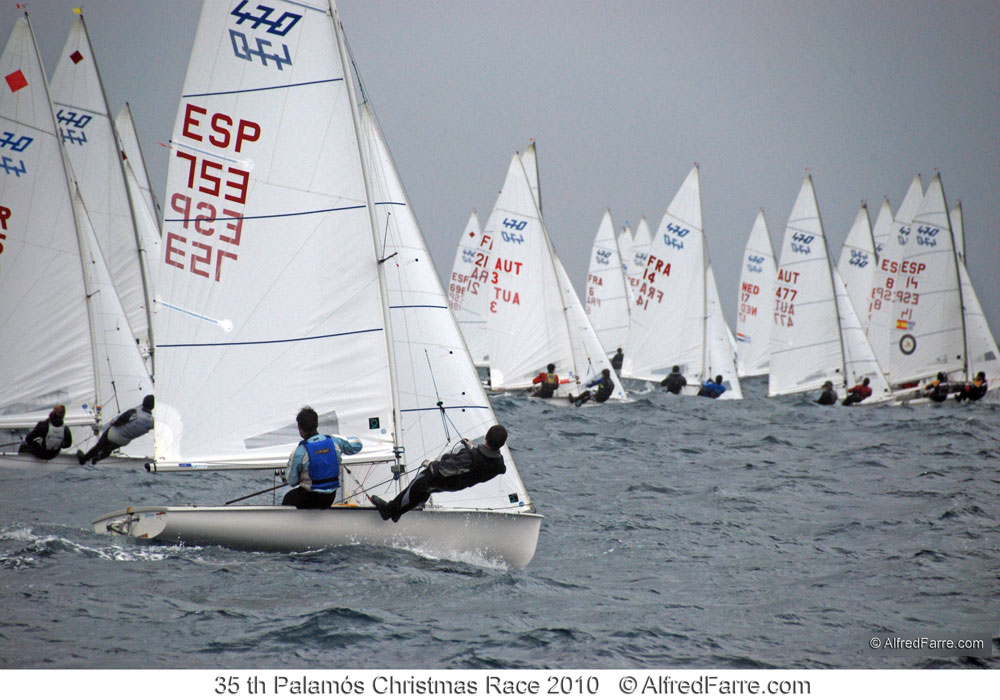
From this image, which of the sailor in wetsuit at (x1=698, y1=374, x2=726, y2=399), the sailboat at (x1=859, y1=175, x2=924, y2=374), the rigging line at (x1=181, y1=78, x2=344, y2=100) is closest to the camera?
the rigging line at (x1=181, y1=78, x2=344, y2=100)

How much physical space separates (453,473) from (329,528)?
0.96 m

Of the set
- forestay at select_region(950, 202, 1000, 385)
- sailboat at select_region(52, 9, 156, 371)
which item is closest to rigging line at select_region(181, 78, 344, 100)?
sailboat at select_region(52, 9, 156, 371)

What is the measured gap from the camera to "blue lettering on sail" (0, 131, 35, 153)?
427 inches

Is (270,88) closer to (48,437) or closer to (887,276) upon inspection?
(48,437)

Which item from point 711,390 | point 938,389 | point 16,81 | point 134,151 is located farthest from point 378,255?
point 938,389

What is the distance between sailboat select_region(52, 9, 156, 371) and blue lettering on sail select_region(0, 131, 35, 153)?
2485 mm

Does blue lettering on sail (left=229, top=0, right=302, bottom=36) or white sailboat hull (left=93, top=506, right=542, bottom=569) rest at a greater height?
blue lettering on sail (left=229, top=0, right=302, bottom=36)

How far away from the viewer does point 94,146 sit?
45.7 feet

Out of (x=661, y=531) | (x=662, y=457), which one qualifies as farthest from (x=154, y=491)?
(x=662, y=457)

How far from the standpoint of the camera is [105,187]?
1405 centimetres

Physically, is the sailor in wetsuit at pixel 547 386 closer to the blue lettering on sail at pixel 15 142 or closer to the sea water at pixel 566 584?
the sea water at pixel 566 584

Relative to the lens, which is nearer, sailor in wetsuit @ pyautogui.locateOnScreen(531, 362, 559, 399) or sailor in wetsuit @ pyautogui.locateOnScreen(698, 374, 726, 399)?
sailor in wetsuit @ pyautogui.locateOnScreen(531, 362, 559, 399)

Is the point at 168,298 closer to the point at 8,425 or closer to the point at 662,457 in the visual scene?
the point at 8,425

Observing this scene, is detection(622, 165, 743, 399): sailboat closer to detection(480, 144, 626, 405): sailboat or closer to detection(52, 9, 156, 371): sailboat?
detection(480, 144, 626, 405): sailboat
